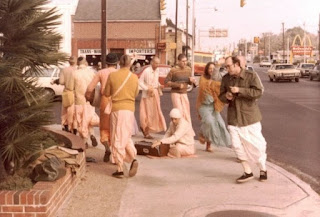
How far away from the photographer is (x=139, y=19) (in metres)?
60.0

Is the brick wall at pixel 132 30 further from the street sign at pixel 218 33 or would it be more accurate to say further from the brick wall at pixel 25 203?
the brick wall at pixel 25 203

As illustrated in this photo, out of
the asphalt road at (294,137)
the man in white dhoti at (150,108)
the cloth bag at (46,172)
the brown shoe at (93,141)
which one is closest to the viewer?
the cloth bag at (46,172)

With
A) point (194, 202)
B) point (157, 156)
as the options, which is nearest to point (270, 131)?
point (157, 156)

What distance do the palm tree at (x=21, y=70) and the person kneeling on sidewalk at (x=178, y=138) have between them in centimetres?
376

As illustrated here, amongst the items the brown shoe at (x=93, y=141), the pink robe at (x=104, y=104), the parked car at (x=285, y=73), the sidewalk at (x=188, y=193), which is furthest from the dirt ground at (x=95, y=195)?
the parked car at (x=285, y=73)

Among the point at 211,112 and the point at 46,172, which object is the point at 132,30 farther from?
the point at 46,172

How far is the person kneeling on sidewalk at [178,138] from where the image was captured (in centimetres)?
925

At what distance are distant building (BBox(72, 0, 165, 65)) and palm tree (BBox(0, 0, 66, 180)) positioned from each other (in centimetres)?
5196

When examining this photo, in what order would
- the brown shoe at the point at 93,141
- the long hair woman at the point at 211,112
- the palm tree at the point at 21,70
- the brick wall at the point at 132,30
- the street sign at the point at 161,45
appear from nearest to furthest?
the palm tree at the point at 21,70, the long hair woman at the point at 211,112, the brown shoe at the point at 93,141, the street sign at the point at 161,45, the brick wall at the point at 132,30

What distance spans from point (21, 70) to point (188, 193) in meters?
2.63

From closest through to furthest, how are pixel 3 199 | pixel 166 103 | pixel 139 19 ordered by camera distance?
pixel 3 199
pixel 166 103
pixel 139 19

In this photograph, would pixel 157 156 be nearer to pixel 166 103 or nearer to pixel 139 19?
pixel 166 103

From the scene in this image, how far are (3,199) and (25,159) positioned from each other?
739 millimetres

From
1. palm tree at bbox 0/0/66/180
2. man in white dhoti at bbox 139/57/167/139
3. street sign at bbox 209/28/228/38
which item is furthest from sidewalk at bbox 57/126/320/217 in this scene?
street sign at bbox 209/28/228/38
